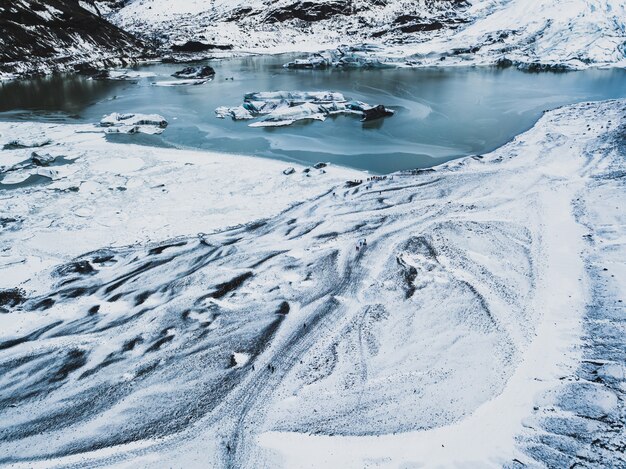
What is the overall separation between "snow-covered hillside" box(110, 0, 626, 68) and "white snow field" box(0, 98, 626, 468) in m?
26.0

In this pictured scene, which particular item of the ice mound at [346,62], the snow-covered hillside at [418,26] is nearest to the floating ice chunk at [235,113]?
the ice mound at [346,62]

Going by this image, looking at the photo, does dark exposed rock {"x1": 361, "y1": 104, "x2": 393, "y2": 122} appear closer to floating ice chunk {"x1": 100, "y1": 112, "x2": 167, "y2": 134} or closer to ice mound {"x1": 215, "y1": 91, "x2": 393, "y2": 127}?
ice mound {"x1": 215, "y1": 91, "x2": 393, "y2": 127}

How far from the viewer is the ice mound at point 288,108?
16594mm

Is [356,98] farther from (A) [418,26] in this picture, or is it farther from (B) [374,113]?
→ (A) [418,26]

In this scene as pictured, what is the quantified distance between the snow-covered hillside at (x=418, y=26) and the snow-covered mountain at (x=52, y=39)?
10254mm

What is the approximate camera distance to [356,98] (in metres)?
20.8

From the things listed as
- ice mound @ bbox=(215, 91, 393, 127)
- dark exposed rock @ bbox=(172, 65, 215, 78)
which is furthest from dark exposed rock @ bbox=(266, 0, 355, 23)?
ice mound @ bbox=(215, 91, 393, 127)

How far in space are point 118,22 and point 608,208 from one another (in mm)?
69879

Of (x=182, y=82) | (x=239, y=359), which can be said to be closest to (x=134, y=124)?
(x=182, y=82)

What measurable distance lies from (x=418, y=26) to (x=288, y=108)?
35961mm

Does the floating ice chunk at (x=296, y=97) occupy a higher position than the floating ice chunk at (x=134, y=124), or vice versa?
the floating ice chunk at (x=296, y=97)

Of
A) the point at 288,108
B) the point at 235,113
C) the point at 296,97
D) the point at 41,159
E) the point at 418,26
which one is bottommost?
the point at 41,159

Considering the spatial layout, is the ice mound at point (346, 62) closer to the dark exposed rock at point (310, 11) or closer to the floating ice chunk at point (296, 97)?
the floating ice chunk at point (296, 97)

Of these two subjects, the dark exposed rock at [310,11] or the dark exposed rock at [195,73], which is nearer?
the dark exposed rock at [195,73]
